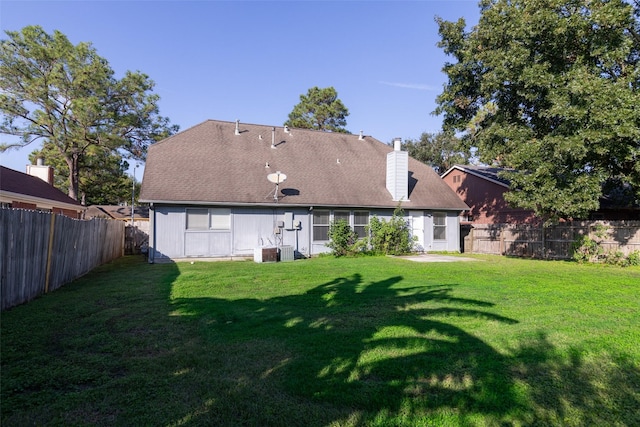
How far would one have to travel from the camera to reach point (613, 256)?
12.8 meters

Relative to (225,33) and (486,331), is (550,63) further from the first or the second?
(486,331)

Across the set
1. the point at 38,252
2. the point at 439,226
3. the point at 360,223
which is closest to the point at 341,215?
the point at 360,223

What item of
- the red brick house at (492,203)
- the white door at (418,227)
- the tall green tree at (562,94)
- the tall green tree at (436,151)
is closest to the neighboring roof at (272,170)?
the white door at (418,227)

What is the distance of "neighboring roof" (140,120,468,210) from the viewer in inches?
550

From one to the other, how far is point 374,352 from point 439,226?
14.8m

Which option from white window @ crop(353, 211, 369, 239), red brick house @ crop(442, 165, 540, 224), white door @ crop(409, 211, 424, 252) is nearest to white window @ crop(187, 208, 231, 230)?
white window @ crop(353, 211, 369, 239)

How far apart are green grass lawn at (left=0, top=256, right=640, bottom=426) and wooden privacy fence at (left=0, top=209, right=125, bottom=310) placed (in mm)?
411

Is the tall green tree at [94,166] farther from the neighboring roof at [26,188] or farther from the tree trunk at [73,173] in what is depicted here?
the neighboring roof at [26,188]

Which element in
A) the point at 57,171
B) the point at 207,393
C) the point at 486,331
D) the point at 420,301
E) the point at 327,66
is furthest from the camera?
the point at 57,171

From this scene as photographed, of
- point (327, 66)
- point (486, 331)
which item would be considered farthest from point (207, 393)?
point (327, 66)

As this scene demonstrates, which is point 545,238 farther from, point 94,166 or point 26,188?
point 94,166

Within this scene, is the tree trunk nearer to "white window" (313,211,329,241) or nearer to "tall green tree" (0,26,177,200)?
"tall green tree" (0,26,177,200)

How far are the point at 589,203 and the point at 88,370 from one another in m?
14.3

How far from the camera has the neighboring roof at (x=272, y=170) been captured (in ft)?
45.9
